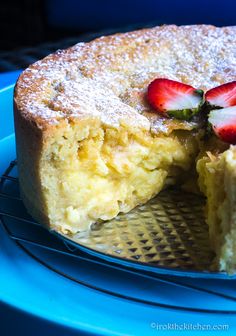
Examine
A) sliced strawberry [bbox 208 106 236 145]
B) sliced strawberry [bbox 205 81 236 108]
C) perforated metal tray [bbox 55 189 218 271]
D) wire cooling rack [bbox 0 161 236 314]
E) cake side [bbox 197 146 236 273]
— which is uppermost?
sliced strawberry [bbox 205 81 236 108]

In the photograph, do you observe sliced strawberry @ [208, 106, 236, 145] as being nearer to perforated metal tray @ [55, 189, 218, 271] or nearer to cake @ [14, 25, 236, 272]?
cake @ [14, 25, 236, 272]

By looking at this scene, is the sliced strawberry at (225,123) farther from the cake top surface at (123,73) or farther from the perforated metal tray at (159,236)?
the perforated metal tray at (159,236)

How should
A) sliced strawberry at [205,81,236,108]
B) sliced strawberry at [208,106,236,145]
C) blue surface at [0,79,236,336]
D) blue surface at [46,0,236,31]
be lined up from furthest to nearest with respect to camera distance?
blue surface at [46,0,236,31] < sliced strawberry at [205,81,236,108] < sliced strawberry at [208,106,236,145] < blue surface at [0,79,236,336]

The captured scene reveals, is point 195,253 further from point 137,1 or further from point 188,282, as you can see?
point 137,1

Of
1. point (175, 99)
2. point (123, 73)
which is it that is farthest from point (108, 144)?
point (123, 73)

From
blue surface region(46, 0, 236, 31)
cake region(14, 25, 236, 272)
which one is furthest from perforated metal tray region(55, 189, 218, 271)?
blue surface region(46, 0, 236, 31)

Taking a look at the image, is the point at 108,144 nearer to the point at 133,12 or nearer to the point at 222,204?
the point at 222,204

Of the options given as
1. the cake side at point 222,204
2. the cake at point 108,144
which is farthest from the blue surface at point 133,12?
the cake side at point 222,204
